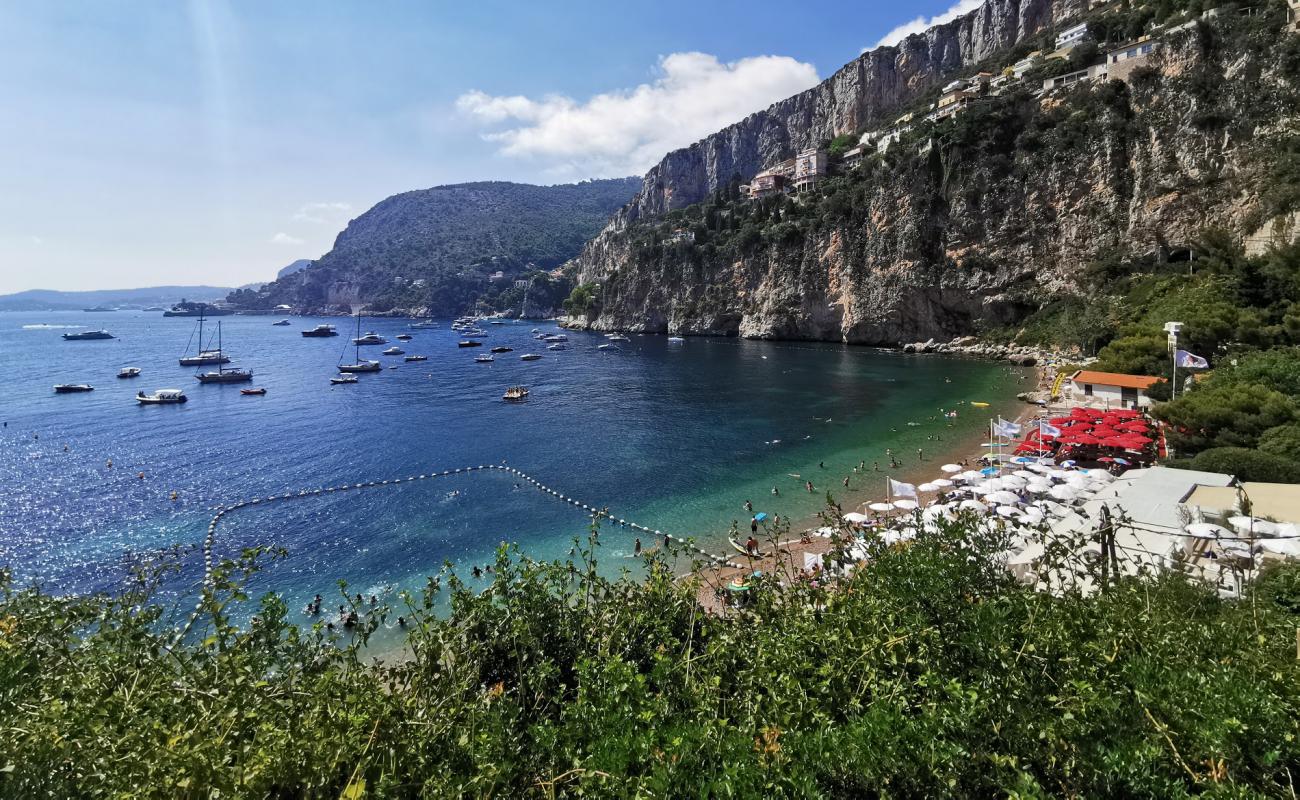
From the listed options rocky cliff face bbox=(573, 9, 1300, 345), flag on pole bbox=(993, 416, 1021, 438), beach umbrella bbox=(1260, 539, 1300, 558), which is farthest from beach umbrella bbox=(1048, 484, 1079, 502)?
rocky cliff face bbox=(573, 9, 1300, 345)

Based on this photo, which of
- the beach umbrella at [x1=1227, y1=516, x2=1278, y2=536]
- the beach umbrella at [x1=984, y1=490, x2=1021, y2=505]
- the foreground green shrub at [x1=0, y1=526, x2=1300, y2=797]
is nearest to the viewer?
the foreground green shrub at [x1=0, y1=526, x2=1300, y2=797]

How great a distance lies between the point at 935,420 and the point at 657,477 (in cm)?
1701

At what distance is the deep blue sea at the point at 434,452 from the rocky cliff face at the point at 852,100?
61.0 metres

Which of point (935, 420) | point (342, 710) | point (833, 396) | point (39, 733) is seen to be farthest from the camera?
point (833, 396)

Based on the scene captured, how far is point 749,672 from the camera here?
491 cm

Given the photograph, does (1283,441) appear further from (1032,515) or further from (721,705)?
(721,705)

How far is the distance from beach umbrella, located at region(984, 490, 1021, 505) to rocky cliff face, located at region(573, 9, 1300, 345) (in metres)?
32.0

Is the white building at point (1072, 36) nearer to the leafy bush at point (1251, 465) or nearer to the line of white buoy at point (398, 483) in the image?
the leafy bush at point (1251, 465)

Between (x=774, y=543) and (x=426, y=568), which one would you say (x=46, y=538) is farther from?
(x=774, y=543)

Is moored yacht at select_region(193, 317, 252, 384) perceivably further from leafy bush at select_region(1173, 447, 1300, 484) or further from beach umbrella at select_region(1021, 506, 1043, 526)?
leafy bush at select_region(1173, 447, 1300, 484)

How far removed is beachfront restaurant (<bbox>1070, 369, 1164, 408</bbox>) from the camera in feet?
90.9

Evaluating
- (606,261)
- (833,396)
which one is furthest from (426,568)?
(606,261)

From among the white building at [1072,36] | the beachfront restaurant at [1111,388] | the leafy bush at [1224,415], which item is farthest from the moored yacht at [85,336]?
the white building at [1072,36]

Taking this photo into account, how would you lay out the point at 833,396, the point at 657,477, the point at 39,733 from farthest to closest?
1. the point at 833,396
2. the point at 657,477
3. the point at 39,733
